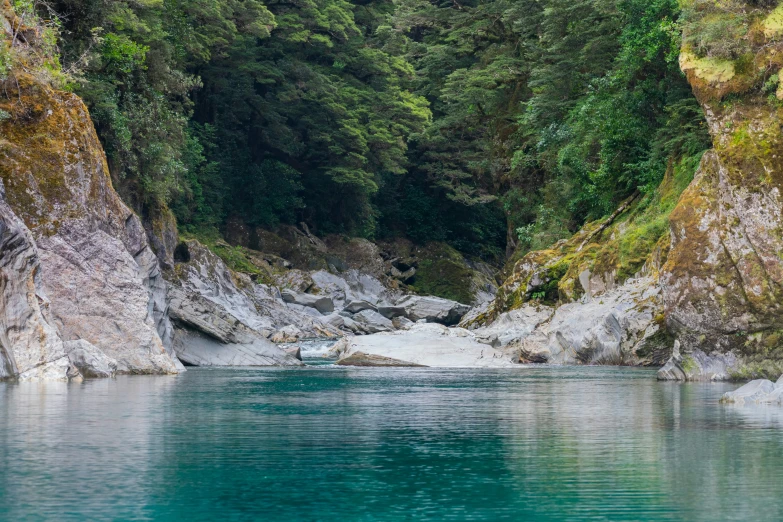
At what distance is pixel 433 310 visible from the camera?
47344mm

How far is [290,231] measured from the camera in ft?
182

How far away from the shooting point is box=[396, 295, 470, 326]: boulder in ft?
150

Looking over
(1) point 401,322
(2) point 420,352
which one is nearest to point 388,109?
(1) point 401,322

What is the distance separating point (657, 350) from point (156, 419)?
584 inches

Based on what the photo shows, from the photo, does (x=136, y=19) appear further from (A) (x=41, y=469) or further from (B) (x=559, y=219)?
(A) (x=41, y=469)

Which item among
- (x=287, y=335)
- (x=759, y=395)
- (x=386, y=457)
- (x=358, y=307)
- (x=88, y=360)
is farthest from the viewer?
(x=358, y=307)

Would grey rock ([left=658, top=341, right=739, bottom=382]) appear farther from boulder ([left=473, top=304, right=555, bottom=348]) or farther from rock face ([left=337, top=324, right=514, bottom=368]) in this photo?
boulder ([left=473, top=304, right=555, bottom=348])

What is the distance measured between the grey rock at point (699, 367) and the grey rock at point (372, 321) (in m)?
23.3

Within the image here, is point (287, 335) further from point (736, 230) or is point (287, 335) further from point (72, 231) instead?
point (736, 230)

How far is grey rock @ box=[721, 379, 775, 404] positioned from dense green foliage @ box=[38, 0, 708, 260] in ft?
36.1

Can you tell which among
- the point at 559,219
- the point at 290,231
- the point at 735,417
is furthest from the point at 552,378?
the point at 290,231

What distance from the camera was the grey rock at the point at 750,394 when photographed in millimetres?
13938

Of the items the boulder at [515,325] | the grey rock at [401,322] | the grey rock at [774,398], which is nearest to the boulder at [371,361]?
the boulder at [515,325]

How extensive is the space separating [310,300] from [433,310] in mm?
5300
